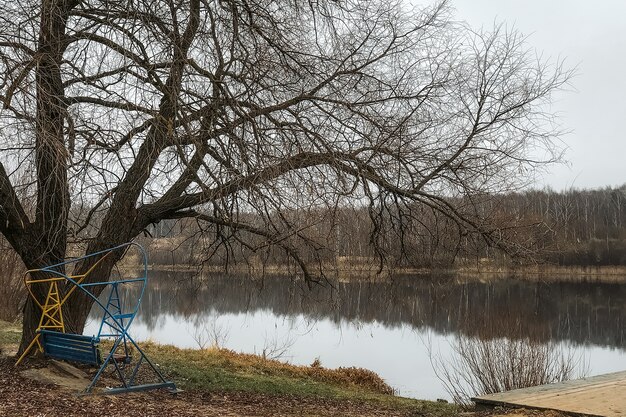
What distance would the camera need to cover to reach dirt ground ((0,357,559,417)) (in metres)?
5.42

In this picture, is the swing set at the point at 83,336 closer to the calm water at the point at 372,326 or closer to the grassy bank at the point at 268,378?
the grassy bank at the point at 268,378

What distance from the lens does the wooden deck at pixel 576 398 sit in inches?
231

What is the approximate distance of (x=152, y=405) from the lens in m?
5.99

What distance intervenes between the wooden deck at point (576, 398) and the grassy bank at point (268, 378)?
3.83 ft

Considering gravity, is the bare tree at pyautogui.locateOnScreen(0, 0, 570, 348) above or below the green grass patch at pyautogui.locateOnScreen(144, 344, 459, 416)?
above

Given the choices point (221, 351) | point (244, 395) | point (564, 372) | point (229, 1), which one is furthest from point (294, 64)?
point (221, 351)

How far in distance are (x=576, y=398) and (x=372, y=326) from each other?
1076 cm

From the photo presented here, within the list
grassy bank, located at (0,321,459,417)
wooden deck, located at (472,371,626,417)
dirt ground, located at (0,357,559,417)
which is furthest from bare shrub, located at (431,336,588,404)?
dirt ground, located at (0,357,559,417)

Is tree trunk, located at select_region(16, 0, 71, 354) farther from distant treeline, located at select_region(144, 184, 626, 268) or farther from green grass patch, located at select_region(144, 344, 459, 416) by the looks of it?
green grass patch, located at select_region(144, 344, 459, 416)

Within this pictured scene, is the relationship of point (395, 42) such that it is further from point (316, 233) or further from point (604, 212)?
point (604, 212)

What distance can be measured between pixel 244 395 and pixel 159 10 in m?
4.00

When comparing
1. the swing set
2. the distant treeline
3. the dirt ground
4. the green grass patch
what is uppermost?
the distant treeline

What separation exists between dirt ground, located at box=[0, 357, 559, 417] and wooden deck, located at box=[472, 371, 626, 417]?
0.65 ft

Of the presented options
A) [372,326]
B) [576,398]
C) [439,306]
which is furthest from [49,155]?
[372,326]
